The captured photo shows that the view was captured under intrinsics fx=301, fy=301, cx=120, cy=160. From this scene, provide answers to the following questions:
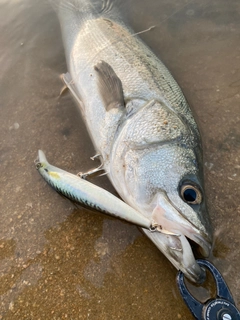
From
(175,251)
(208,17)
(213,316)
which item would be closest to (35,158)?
(175,251)

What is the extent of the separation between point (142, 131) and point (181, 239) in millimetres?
1069

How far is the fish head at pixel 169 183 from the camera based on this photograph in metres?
2.14

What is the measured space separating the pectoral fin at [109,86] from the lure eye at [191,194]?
1128mm

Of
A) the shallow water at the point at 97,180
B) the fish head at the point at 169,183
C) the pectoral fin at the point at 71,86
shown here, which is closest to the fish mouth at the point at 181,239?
the fish head at the point at 169,183

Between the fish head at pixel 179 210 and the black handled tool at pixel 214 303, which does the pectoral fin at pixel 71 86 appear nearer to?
the fish head at pixel 179 210

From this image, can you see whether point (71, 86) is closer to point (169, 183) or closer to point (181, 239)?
point (169, 183)

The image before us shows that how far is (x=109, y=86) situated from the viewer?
3.15 m

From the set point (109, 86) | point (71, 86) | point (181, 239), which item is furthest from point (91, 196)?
point (71, 86)

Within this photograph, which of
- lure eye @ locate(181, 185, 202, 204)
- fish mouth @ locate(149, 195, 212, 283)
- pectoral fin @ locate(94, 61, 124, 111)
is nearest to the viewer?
fish mouth @ locate(149, 195, 212, 283)

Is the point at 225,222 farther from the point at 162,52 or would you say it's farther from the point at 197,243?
the point at 162,52

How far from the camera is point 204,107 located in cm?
349

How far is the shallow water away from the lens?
2348 millimetres

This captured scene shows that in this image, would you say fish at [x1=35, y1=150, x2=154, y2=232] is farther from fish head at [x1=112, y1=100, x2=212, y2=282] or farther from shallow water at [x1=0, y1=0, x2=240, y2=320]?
shallow water at [x1=0, y1=0, x2=240, y2=320]

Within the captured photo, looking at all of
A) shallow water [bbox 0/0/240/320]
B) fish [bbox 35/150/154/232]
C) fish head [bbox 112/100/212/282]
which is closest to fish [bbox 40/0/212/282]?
fish head [bbox 112/100/212/282]
